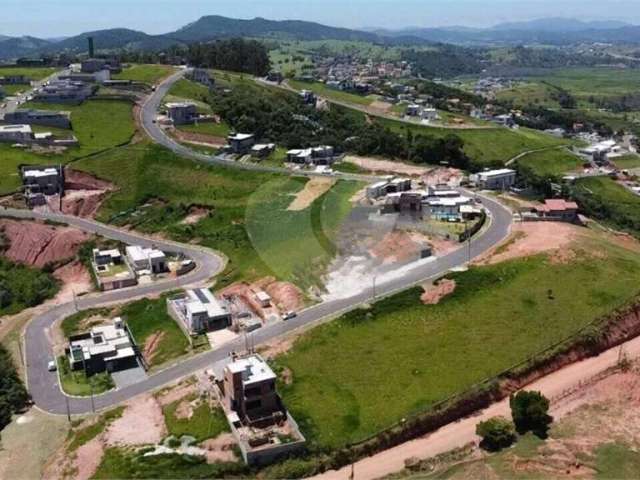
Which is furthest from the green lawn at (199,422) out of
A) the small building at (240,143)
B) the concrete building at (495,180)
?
the small building at (240,143)

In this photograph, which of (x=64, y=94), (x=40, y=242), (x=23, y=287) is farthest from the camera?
(x=64, y=94)

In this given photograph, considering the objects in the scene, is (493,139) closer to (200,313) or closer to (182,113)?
(182,113)

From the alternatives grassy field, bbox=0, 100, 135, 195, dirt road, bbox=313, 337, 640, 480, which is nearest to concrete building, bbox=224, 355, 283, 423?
dirt road, bbox=313, 337, 640, 480

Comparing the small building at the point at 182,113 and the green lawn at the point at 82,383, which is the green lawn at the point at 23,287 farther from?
the small building at the point at 182,113

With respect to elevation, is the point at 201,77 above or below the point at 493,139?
above

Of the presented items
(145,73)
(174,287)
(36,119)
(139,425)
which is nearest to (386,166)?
(174,287)

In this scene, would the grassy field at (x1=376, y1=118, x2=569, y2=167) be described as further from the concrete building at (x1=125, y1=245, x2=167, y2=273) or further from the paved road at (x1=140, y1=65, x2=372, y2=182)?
the concrete building at (x1=125, y1=245, x2=167, y2=273)
